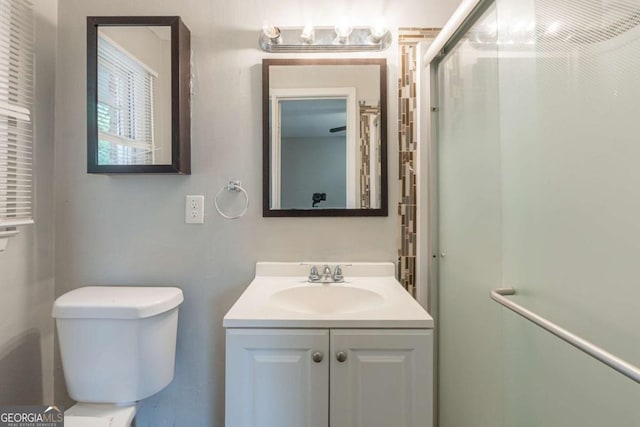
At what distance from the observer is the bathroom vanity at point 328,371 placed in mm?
863

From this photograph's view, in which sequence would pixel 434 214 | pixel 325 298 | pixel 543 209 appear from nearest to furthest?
pixel 543 209
pixel 325 298
pixel 434 214

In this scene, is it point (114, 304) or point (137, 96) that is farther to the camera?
point (137, 96)

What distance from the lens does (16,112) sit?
3.58ft

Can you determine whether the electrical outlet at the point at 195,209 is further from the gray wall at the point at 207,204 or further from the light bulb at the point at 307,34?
the light bulb at the point at 307,34

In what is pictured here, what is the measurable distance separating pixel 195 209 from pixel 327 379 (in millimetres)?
887

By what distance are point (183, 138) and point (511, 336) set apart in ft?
4.58

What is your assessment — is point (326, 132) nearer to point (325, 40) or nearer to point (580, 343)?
point (325, 40)

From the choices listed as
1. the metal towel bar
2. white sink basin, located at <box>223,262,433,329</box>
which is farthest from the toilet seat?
the metal towel bar

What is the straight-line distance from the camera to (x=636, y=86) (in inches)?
22.6

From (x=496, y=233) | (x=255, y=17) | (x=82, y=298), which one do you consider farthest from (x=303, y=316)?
(x=255, y=17)

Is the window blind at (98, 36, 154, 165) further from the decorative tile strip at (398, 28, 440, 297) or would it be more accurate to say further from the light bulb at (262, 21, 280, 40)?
the decorative tile strip at (398, 28, 440, 297)

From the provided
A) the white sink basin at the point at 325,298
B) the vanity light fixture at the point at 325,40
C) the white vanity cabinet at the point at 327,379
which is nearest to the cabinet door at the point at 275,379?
the white vanity cabinet at the point at 327,379

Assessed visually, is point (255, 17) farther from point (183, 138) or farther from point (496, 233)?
point (496, 233)

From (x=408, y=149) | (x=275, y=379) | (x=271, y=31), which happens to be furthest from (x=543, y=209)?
(x=271, y=31)
